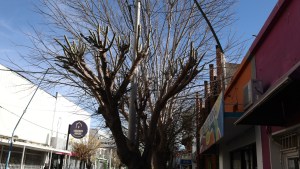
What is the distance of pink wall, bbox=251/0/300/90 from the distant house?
565 inches

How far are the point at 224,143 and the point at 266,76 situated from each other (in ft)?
18.6

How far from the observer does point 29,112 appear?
29.1 m

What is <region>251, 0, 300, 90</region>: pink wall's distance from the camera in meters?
6.19

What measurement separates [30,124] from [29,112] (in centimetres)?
100

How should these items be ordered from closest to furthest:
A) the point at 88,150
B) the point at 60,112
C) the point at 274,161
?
the point at 274,161, the point at 60,112, the point at 88,150

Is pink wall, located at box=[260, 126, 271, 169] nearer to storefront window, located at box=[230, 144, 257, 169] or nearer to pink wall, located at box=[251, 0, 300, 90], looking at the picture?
pink wall, located at box=[251, 0, 300, 90]

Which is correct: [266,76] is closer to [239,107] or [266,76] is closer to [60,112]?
[239,107]

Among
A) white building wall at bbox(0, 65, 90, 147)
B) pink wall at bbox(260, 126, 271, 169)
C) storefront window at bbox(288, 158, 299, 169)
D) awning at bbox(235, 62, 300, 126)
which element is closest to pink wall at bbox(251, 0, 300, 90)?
awning at bbox(235, 62, 300, 126)

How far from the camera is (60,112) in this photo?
3628cm

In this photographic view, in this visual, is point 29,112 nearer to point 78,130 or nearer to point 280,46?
point 78,130

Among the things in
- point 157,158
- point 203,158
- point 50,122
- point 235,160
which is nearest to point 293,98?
point 235,160

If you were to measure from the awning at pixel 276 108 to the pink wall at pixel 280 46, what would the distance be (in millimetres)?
772

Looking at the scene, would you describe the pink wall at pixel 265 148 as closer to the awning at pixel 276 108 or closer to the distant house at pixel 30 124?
the awning at pixel 276 108

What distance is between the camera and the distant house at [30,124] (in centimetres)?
2444
